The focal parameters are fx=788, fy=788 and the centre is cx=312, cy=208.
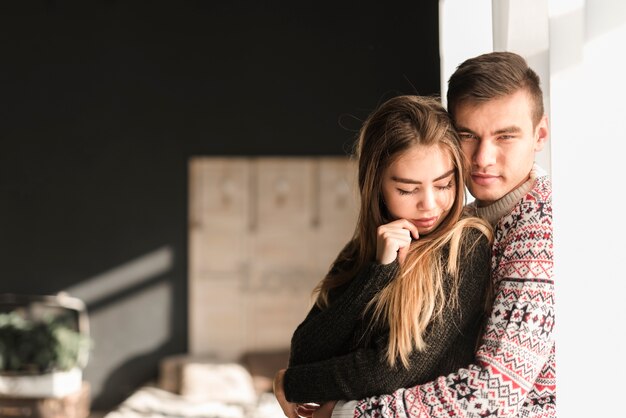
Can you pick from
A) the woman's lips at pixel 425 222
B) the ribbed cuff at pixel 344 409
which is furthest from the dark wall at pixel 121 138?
the ribbed cuff at pixel 344 409

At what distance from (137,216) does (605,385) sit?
19.9ft

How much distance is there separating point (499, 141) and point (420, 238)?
25cm

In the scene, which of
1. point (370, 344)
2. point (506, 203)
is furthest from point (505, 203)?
point (370, 344)

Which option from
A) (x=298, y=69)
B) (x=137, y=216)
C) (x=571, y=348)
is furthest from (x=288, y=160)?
(x=571, y=348)

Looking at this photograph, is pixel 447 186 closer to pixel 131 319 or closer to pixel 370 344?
pixel 370 344

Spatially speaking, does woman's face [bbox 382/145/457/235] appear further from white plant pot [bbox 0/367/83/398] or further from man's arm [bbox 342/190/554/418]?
white plant pot [bbox 0/367/83/398]

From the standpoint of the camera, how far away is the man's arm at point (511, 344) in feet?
4.46

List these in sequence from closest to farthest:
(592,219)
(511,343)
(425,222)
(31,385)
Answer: (592,219), (511,343), (425,222), (31,385)

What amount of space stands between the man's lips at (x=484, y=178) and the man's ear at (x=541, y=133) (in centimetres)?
11

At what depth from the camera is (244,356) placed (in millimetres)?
6945

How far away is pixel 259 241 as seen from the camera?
7.02m

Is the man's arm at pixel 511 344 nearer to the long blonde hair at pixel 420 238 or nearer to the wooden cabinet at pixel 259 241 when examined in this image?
the long blonde hair at pixel 420 238

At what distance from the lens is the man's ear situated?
1.51 m

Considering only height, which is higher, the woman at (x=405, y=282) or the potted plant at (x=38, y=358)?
the woman at (x=405, y=282)
